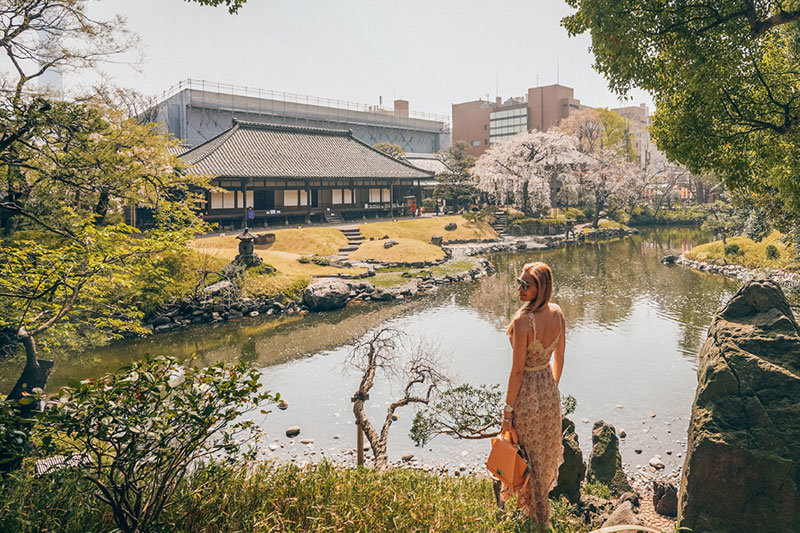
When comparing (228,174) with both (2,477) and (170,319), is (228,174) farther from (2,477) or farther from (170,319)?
(2,477)

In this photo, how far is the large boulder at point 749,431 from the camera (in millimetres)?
4805

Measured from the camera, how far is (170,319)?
16.8 meters

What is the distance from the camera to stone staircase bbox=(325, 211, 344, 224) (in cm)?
3609

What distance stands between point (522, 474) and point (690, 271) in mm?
25638

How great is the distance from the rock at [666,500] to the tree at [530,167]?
123ft

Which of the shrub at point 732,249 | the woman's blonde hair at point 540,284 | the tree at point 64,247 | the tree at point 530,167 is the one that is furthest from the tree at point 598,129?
the woman's blonde hair at point 540,284

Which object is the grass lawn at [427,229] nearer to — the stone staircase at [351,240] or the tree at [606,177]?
the stone staircase at [351,240]

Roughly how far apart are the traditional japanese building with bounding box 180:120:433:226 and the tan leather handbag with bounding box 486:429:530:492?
92.0ft

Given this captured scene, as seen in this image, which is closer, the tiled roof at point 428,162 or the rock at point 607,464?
the rock at point 607,464

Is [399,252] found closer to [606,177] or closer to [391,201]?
[391,201]

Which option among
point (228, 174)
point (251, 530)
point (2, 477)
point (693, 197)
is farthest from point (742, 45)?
point (693, 197)

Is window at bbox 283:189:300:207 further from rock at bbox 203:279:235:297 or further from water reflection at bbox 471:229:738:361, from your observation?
rock at bbox 203:279:235:297

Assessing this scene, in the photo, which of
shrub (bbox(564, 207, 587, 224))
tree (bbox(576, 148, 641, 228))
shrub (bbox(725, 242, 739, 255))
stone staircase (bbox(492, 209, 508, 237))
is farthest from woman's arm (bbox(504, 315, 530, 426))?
shrub (bbox(564, 207, 587, 224))

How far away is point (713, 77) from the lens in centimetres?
772
